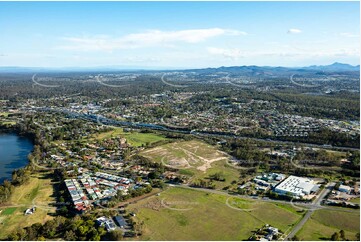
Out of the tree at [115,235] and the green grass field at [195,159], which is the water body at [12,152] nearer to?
the green grass field at [195,159]

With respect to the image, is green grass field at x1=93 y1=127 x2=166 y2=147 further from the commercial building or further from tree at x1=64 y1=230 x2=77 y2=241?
tree at x1=64 y1=230 x2=77 y2=241

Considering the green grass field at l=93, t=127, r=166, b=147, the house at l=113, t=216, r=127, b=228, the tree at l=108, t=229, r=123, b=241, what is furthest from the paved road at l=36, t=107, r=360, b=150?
the tree at l=108, t=229, r=123, b=241

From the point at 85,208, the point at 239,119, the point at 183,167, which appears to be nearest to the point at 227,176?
the point at 183,167

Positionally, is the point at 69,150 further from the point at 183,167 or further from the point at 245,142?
the point at 245,142

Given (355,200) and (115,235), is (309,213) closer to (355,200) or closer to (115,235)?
(355,200)

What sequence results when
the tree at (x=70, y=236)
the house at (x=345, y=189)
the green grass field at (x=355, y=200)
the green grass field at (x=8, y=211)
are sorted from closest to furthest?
the tree at (x=70, y=236)
the green grass field at (x=8, y=211)
the green grass field at (x=355, y=200)
the house at (x=345, y=189)

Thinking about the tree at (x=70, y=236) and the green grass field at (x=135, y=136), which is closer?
the tree at (x=70, y=236)

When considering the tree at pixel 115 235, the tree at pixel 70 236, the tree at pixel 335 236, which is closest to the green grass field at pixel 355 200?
the tree at pixel 335 236
